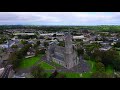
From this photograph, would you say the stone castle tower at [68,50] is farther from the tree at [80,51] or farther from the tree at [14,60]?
the tree at [14,60]

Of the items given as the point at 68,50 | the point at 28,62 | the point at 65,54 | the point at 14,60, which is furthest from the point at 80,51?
the point at 14,60

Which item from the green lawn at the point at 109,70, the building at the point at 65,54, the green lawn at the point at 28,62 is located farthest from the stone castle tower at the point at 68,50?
the green lawn at the point at 109,70

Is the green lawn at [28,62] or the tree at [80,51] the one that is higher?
the tree at [80,51]

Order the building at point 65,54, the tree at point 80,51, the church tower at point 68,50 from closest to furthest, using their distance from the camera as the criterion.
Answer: the tree at point 80,51 < the building at point 65,54 < the church tower at point 68,50

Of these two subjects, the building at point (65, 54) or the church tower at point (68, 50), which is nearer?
the building at point (65, 54)

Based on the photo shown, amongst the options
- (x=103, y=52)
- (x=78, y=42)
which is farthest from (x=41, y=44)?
(x=103, y=52)

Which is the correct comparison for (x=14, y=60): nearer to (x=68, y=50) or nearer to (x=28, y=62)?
(x=28, y=62)

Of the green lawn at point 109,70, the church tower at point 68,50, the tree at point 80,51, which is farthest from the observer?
the church tower at point 68,50

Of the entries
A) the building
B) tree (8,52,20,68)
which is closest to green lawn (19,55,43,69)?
tree (8,52,20,68)
